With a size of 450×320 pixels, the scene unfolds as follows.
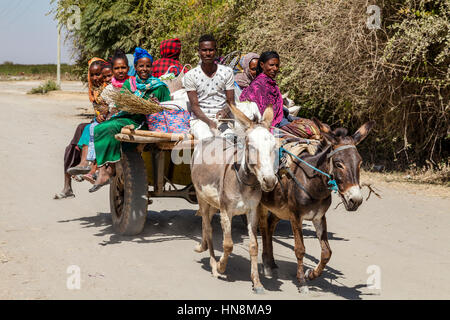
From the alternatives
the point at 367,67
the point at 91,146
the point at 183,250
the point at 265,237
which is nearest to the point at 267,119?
the point at 265,237

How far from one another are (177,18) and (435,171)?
926 centimetres

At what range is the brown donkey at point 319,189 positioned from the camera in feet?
16.7

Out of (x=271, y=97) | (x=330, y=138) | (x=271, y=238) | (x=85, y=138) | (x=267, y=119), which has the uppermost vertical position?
(x=271, y=97)

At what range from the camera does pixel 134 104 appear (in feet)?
22.3

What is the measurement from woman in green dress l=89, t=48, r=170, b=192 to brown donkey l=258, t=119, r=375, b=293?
216 cm

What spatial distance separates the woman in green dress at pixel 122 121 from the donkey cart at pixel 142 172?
189 millimetres

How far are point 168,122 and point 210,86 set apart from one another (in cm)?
67

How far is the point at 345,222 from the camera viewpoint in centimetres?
869

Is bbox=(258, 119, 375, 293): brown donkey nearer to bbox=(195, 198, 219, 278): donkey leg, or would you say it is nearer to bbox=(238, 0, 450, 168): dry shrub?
bbox=(195, 198, 219, 278): donkey leg

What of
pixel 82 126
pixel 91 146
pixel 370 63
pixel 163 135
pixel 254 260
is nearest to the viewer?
pixel 254 260

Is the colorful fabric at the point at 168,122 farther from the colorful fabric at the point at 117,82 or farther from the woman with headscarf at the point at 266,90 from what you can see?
the colorful fabric at the point at 117,82

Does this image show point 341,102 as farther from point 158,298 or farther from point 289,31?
point 158,298

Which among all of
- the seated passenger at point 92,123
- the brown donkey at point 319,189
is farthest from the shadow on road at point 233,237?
the seated passenger at point 92,123

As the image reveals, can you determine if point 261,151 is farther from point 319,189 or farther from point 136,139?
point 136,139
